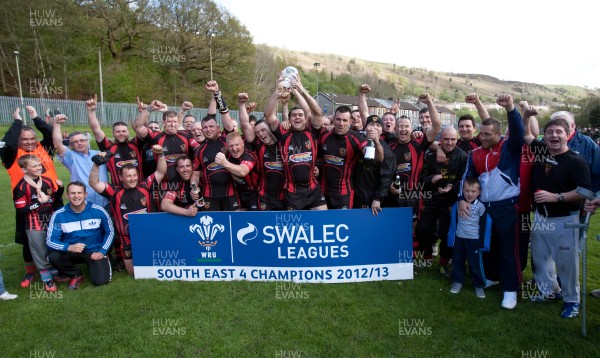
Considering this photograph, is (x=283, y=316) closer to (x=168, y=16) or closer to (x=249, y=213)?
(x=249, y=213)

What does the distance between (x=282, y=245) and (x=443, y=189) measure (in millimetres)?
2482

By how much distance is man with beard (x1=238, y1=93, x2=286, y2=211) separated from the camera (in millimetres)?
5387

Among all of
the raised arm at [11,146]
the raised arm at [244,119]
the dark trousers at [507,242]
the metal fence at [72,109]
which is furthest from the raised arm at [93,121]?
the metal fence at [72,109]

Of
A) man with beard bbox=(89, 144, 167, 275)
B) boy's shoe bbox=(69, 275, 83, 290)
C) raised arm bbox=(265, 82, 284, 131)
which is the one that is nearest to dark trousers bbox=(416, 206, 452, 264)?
raised arm bbox=(265, 82, 284, 131)

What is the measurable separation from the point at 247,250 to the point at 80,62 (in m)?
36.8

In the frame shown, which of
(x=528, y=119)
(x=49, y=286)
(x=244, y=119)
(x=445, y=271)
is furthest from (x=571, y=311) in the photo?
(x=49, y=286)

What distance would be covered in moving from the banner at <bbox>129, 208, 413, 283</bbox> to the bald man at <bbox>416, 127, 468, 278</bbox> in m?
0.66

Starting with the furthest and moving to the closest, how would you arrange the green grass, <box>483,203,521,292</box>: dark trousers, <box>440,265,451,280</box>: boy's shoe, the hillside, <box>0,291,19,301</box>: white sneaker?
1. the hillside
2. <box>440,265,451,280</box>: boy's shoe
3. <box>0,291,19,301</box>: white sneaker
4. <box>483,203,521,292</box>: dark trousers
5. the green grass

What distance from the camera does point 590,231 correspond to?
757cm

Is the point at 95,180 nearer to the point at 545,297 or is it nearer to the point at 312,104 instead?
the point at 312,104

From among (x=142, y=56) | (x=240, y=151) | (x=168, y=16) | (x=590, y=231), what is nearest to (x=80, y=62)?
(x=142, y=56)

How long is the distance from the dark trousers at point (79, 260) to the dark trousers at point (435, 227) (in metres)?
4.74

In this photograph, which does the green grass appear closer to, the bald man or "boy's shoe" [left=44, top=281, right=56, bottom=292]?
"boy's shoe" [left=44, top=281, right=56, bottom=292]

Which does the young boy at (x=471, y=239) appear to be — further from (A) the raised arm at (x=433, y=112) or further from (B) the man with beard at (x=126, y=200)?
(B) the man with beard at (x=126, y=200)
